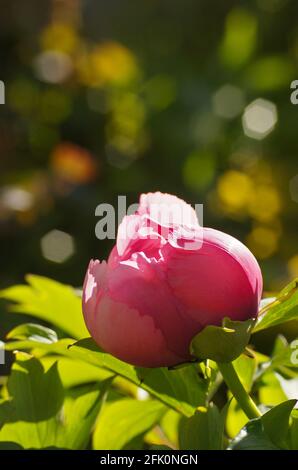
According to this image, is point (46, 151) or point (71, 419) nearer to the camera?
point (71, 419)

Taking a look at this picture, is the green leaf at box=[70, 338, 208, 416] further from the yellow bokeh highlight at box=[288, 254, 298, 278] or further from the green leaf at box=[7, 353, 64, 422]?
the yellow bokeh highlight at box=[288, 254, 298, 278]

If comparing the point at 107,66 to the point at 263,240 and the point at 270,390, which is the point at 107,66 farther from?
the point at 270,390

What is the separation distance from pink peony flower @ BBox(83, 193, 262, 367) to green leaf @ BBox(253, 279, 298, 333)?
2 cm

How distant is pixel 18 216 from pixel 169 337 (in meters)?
1.52

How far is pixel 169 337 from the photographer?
52 centimetres

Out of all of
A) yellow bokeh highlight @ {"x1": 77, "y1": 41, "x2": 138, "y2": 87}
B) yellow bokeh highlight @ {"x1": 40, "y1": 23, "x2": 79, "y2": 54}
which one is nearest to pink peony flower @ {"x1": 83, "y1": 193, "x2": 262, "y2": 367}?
yellow bokeh highlight @ {"x1": 77, "y1": 41, "x2": 138, "y2": 87}

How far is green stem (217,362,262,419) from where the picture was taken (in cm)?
55

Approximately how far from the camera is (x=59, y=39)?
238cm

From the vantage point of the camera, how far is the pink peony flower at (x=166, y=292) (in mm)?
519

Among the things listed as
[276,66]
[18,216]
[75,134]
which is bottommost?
[18,216]

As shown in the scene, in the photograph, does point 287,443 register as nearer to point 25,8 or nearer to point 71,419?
point 71,419

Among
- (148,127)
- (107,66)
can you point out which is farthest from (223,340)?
(107,66)

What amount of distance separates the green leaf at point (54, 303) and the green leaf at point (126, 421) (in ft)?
0.24

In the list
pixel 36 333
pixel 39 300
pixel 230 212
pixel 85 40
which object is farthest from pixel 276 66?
pixel 36 333
